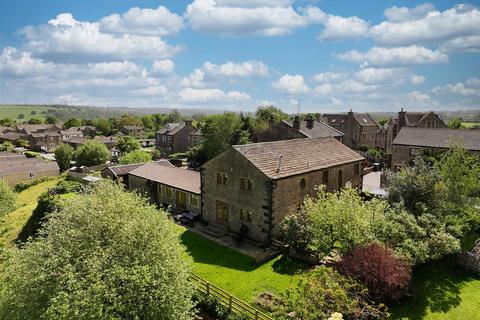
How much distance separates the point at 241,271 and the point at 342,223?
795cm

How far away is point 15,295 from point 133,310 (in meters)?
6.16

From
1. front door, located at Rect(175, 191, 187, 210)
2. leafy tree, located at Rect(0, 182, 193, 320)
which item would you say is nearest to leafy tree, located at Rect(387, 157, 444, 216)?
leafy tree, located at Rect(0, 182, 193, 320)

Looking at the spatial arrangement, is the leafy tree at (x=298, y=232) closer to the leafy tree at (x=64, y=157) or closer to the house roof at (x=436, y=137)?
the house roof at (x=436, y=137)

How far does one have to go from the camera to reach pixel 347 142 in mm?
78688

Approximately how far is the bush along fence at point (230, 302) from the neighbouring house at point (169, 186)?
1368cm

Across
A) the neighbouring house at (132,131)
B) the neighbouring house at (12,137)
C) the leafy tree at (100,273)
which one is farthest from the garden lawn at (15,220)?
the neighbouring house at (132,131)

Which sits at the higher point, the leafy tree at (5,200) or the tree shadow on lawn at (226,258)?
the tree shadow on lawn at (226,258)

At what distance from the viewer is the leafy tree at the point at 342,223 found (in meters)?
22.7

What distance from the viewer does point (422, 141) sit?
168ft

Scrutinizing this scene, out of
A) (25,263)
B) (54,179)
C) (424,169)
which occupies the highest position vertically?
(424,169)

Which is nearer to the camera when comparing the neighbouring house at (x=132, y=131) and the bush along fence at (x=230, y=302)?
the bush along fence at (x=230, y=302)

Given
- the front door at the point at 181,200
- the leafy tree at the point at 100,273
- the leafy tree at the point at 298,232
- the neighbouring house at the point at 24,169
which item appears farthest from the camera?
the neighbouring house at the point at 24,169

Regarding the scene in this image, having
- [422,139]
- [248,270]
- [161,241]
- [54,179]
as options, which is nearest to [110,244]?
[161,241]

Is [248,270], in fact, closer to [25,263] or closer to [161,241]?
[161,241]
